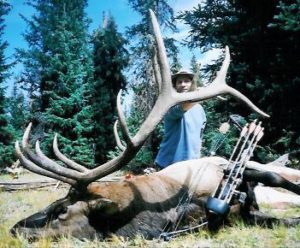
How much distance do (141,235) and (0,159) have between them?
58.9 feet

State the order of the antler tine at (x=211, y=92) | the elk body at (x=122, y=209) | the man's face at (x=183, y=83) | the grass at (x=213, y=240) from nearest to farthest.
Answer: the grass at (x=213, y=240) → the elk body at (x=122, y=209) → the antler tine at (x=211, y=92) → the man's face at (x=183, y=83)

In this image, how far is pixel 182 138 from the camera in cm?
538

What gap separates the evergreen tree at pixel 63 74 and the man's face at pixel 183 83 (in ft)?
46.7

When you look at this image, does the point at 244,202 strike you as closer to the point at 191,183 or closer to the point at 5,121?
the point at 191,183

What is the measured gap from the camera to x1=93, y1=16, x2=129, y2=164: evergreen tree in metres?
22.1

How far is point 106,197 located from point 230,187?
1170 millimetres

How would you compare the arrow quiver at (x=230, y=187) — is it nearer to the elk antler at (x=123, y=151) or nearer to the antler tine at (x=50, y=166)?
the elk antler at (x=123, y=151)

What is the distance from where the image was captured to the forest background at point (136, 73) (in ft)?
29.8

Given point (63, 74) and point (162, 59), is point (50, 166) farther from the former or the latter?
point (63, 74)

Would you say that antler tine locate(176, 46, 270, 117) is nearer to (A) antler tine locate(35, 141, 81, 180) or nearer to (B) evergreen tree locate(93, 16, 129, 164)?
(A) antler tine locate(35, 141, 81, 180)

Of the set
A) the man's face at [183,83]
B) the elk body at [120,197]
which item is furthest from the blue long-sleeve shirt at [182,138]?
the elk body at [120,197]

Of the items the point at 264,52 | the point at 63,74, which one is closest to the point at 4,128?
the point at 63,74

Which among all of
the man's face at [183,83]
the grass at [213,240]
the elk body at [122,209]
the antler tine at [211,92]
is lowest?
the grass at [213,240]

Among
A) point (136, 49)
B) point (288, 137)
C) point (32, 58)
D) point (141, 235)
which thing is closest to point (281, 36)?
point (288, 137)
